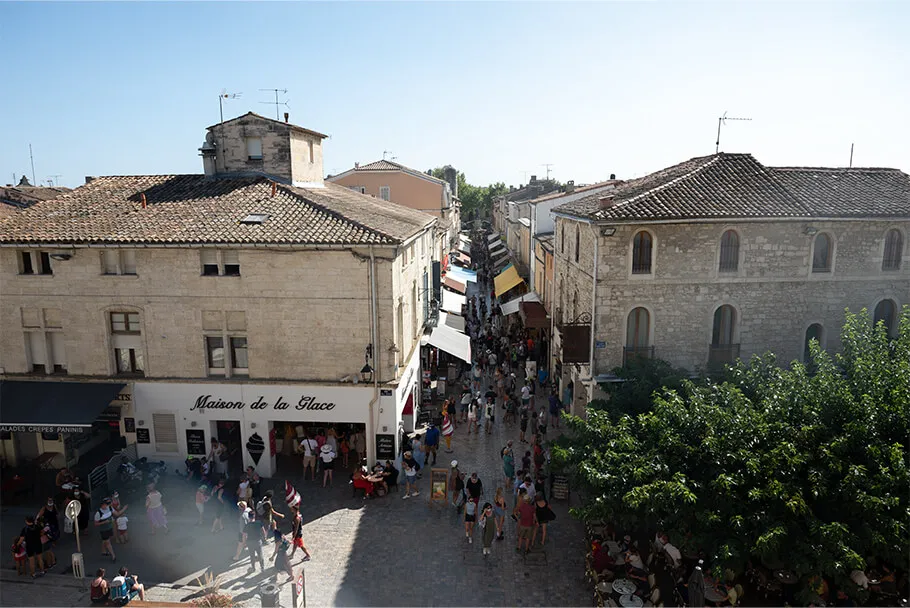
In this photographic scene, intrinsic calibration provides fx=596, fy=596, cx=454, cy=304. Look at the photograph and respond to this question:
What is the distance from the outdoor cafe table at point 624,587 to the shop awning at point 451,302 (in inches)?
748

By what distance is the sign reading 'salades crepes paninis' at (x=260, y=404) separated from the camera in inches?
673

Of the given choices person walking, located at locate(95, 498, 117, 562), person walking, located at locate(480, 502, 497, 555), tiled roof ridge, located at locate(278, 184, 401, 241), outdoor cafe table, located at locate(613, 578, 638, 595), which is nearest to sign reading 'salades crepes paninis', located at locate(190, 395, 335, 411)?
person walking, located at locate(95, 498, 117, 562)

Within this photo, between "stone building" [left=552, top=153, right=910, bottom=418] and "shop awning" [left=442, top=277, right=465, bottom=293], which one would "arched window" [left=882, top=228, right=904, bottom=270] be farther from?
"shop awning" [left=442, top=277, right=465, bottom=293]

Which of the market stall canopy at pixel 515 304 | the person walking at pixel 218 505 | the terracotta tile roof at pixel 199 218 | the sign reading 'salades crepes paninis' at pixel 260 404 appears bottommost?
the person walking at pixel 218 505

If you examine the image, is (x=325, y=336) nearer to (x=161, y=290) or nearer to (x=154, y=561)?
(x=161, y=290)

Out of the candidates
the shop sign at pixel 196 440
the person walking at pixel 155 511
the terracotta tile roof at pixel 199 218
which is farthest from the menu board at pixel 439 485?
the shop sign at pixel 196 440

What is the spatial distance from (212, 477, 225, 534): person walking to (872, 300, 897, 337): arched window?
2009 cm

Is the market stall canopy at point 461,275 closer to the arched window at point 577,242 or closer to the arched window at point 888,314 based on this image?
the arched window at point 577,242

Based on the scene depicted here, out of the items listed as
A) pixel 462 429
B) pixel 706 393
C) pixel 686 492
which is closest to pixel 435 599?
pixel 686 492

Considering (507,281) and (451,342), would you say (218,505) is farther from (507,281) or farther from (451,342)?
(507,281)

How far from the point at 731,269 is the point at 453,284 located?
21932 millimetres

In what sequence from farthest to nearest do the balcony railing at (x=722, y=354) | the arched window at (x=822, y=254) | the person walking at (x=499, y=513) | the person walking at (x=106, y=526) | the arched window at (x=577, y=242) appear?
the arched window at (x=577, y=242) → the balcony railing at (x=722, y=354) → the arched window at (x=822, y=254) → the person walking at (x=499, y=513) → the person walking at (x=106, y=526)

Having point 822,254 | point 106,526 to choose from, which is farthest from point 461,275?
point 106,526

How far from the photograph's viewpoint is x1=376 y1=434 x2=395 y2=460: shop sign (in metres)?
17.2
